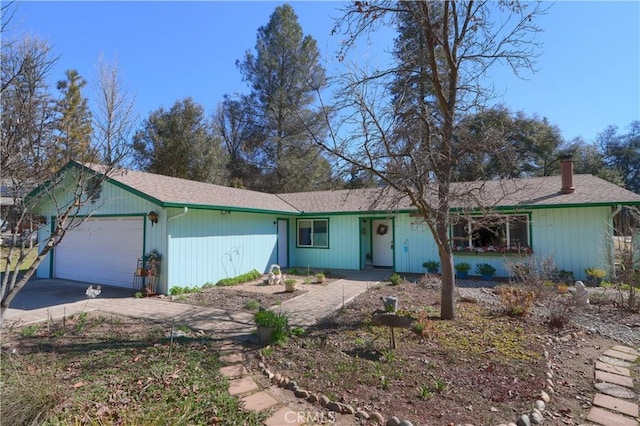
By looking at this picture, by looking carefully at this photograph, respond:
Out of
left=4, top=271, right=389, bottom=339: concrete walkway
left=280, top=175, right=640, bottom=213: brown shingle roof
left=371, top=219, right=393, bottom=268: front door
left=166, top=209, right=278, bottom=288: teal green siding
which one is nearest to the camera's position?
left=4, top=271, right=389, bottom=339: concrete walkway

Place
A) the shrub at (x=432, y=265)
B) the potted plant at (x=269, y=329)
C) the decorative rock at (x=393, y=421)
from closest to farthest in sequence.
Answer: the decorative rock at (x=393, y=421) < the potted plant at (x=269, y=329) < the shrub at (x=432, y=265)

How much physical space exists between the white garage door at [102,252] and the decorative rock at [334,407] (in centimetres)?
800

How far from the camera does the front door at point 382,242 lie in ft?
44.3

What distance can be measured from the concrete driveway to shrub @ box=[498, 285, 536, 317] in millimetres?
8963

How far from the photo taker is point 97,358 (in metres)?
4.52

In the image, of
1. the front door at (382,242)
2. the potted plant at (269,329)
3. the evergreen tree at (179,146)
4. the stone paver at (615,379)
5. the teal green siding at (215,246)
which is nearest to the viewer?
the stone paver at (615,379)

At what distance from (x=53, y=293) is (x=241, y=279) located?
4966 millimetres

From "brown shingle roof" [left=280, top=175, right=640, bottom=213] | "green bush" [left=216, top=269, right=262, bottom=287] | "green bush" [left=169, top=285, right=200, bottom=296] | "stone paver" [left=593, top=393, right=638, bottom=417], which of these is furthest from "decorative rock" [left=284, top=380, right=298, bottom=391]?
"green bush" [left=216, top=269, right=262, bottom=287]

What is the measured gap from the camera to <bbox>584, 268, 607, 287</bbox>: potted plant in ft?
30.5

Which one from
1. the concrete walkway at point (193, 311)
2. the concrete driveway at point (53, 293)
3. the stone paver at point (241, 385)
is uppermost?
the concrete driveway at point (53, 293)

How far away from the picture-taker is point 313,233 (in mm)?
14203

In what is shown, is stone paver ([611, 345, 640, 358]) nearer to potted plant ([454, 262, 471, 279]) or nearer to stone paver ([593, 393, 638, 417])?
stone paver ([593, 393, 638, 417])

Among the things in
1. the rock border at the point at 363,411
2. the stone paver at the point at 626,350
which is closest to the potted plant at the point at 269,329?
the rock border at the point at 363,411

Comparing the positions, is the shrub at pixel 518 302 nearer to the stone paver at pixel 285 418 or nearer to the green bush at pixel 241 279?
the stone paver at pixel 285 418
